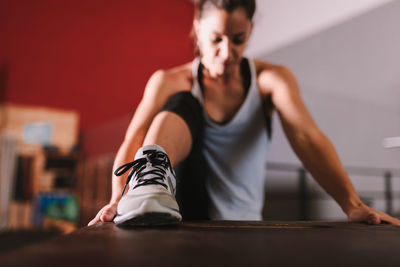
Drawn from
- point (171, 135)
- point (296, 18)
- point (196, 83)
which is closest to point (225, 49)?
point (196, 83)

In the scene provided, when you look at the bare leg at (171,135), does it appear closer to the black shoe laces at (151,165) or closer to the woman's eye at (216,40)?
the black shoe laces at (151,165)

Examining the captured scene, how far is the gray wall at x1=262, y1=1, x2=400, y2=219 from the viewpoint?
258 cm

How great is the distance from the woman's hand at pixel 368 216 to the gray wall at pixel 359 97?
64.0 inches

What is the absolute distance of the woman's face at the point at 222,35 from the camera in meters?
0.86

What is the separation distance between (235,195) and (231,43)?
0.42 m

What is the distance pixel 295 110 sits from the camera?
90 cm

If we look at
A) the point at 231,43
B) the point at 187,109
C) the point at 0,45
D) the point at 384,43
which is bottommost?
the point at 187,109

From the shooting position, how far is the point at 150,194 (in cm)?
53

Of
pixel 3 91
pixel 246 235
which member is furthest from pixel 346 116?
pixel 3 91

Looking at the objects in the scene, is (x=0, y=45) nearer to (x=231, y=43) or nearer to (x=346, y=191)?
(x=231, y=43)

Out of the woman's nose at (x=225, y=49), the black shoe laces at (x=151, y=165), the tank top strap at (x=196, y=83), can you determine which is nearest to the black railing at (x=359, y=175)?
the tank top strap at (x=196, y=83)

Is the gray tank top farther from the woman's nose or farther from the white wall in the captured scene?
the white wall

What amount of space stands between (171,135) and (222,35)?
1.01 ft

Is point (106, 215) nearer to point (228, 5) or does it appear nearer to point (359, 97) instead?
point (228, 5)
